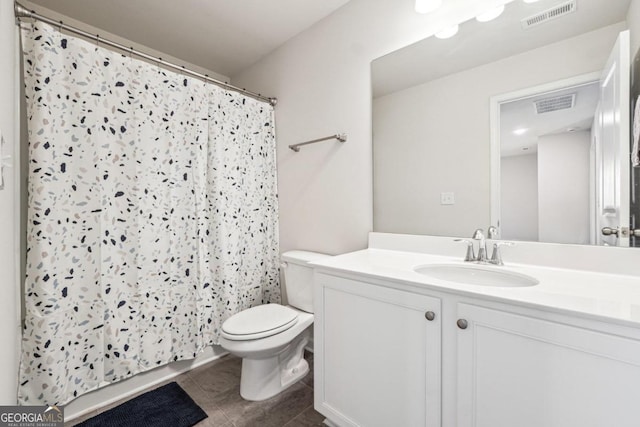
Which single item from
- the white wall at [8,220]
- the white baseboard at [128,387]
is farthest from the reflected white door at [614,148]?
the white baseboard at [128,387]

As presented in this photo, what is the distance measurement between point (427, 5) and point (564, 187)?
110 cm

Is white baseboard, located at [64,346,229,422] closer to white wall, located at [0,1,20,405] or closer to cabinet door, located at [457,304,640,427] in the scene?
white wall, located at [0,1,20,405]

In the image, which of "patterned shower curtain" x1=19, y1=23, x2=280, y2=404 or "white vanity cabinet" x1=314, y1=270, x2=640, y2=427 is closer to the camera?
"white vanity cabinet" x1=314, y1=270, x2=640, y2=427

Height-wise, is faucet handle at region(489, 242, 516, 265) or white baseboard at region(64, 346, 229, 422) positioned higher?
faucet handle at region(489, 242, 516, 265)

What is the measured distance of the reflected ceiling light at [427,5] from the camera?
54.4 inches

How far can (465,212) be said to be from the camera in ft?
4.42

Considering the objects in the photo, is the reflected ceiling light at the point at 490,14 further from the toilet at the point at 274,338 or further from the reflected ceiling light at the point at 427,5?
the toilet at the point at 274,338

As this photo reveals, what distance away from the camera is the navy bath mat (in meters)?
1.38

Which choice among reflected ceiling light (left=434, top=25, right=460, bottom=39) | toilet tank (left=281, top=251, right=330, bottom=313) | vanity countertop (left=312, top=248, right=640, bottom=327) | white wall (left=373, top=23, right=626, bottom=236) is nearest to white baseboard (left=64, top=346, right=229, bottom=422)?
toilet tank (left=281, top=251, right=330, bottom=313)

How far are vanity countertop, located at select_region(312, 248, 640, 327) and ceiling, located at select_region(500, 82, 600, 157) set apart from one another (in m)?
0.53

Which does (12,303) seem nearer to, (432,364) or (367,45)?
(432,364)

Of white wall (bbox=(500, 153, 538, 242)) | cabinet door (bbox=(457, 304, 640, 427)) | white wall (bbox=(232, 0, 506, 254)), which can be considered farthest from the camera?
white wall (bbox=(232, 0, 506, 254))

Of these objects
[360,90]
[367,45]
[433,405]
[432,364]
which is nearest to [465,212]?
[432,364]

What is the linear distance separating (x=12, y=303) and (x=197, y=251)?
0.84 meters
